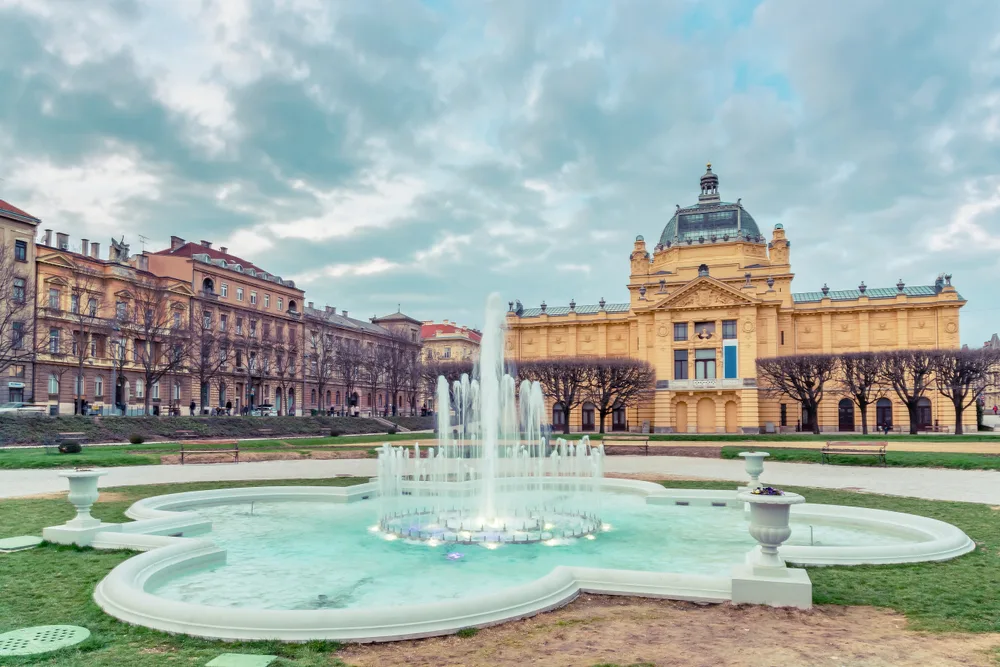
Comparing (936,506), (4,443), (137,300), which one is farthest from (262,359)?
(936,506)

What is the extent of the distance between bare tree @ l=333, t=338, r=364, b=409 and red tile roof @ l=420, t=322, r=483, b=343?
92.2 ft

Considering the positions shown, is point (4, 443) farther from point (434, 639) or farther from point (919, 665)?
point (919, 665)

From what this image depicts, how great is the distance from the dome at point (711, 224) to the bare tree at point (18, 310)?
2174 inches

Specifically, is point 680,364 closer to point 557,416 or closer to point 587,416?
point 587,416

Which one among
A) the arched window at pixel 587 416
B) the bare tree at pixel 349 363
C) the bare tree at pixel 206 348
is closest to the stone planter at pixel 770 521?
the bare tree at pixel 206 348

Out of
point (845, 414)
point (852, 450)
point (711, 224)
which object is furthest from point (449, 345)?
point (852, 450)

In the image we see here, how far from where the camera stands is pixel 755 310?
57906 mm

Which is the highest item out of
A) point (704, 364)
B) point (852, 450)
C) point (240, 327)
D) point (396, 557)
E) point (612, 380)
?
point (240, 327)

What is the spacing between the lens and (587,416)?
221ft

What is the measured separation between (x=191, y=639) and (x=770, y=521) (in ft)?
22.1

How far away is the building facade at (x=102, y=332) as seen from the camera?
52594mm

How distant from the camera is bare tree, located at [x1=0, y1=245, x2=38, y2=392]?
137 feet

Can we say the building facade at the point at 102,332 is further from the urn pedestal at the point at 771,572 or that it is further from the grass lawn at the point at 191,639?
the urn pedestal at the point at 771,572

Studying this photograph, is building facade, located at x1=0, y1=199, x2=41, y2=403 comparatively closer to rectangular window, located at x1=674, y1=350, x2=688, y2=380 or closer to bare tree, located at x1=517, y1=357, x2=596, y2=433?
bare tree, located at x1=517, y1=357, x2=596, y2=433
